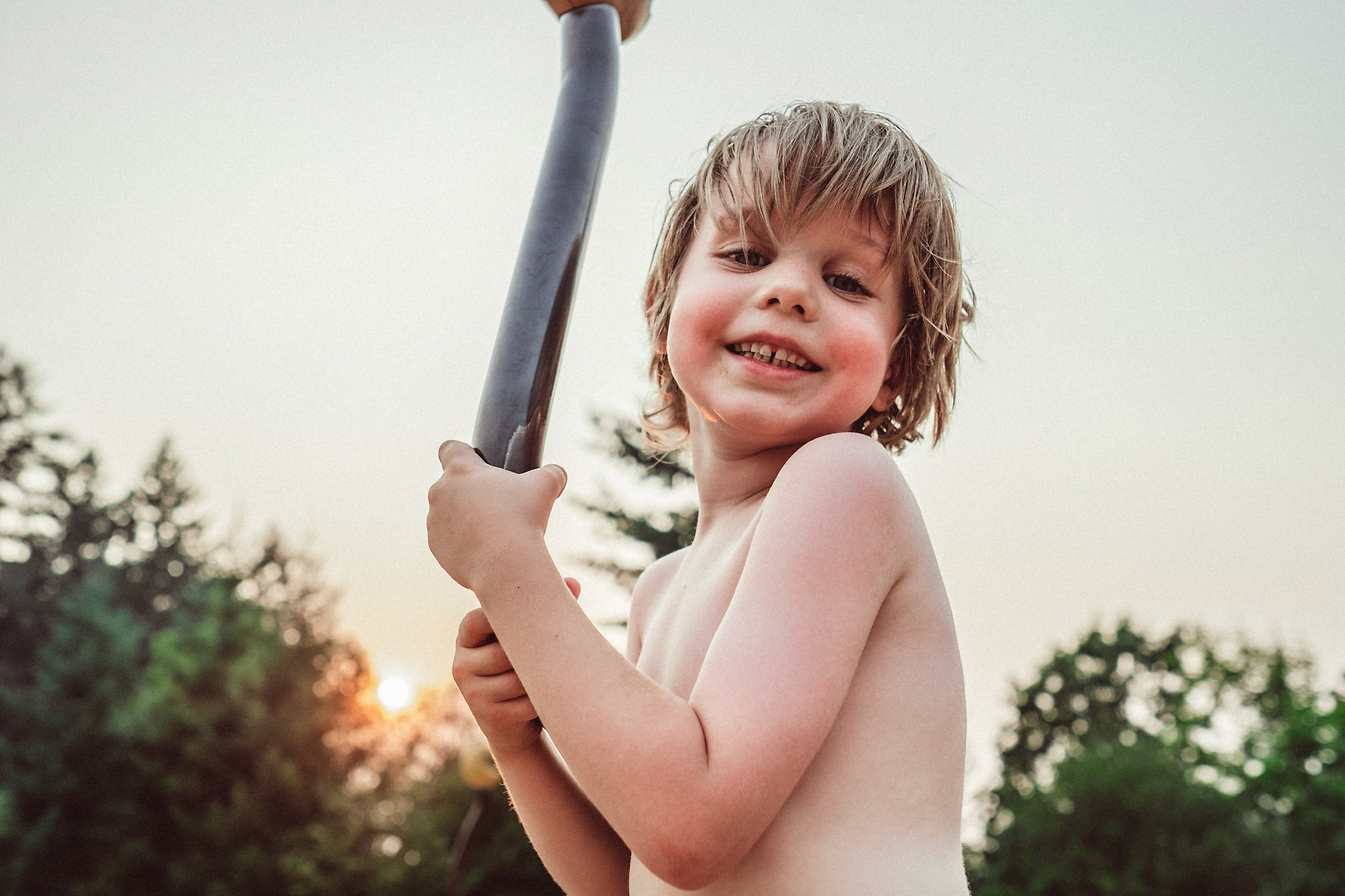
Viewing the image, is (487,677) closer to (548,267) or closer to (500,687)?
(500,687)

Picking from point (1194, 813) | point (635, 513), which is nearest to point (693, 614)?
point (635, 513)

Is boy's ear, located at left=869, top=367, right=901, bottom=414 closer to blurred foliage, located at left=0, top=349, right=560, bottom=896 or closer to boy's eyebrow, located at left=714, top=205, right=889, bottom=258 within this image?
boy's eyebrow, located at left=714, top=205, right=889, bottom=258

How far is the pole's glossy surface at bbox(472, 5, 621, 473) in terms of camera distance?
1.18 meters

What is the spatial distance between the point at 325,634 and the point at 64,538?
30.7 m

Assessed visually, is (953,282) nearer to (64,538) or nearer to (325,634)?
(325,634)

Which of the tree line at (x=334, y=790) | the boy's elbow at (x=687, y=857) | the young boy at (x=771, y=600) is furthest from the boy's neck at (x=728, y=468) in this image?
the tree line at (x=334, y=790)

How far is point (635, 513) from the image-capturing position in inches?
885

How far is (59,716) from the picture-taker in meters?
25.6

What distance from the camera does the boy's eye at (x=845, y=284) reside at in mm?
1427

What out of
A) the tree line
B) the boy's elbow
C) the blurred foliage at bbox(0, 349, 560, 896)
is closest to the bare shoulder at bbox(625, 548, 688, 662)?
the boy's elbow

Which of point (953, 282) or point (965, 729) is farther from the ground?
point (953, 282)

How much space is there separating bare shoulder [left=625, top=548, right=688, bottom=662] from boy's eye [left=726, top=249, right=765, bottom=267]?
0.61 m

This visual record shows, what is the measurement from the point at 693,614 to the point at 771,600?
0.35 metres

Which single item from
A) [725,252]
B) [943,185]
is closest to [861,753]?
[725,252]
